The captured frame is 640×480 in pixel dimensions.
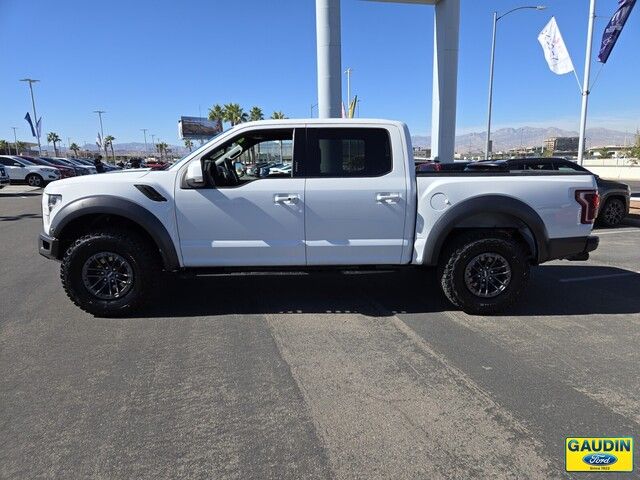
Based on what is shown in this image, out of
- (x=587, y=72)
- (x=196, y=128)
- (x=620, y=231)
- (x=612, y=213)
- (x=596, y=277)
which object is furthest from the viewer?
(x=196, y=128)

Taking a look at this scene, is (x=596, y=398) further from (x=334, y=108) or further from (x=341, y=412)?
(x=334, y=108)

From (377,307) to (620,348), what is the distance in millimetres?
2274

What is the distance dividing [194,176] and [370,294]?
8.31 ft

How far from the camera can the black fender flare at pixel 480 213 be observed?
452cm

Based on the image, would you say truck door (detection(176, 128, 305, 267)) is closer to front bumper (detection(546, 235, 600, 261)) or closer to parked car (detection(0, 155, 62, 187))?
front bumper (detection(546, 235, 600, 261))

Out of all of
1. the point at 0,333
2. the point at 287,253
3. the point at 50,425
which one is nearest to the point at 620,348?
the point at 287,253

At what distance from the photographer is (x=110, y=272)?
15.2 feet

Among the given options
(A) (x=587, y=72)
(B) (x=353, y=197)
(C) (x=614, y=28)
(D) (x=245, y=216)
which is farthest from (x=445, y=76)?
(D) (x=245, y=216)

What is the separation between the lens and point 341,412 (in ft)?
9.74

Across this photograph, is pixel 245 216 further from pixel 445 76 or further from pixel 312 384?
pixel 445 76

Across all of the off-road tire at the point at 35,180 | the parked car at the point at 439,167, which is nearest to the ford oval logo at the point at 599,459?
the parked car at the point at 439,167

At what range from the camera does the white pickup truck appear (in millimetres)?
4465

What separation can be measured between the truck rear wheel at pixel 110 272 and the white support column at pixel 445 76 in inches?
772

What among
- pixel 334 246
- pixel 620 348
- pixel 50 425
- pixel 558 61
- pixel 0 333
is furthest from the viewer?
pixel 558 61
